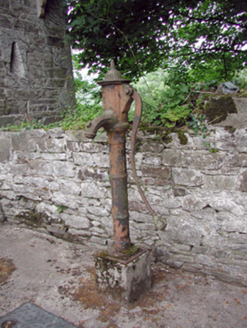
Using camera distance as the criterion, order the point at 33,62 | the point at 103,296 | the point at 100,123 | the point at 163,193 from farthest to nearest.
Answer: the point at 33,62 → the point at 163,193 → the point at 103,296 → the point at 100,123

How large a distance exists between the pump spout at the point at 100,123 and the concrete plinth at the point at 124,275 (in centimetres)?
110

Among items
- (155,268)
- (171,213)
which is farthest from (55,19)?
(155,268)

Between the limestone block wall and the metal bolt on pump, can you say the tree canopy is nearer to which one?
the limestone block wall

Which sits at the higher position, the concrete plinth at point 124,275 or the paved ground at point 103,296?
the concrete plinth at point 124,275

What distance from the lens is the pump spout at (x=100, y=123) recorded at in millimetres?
1953

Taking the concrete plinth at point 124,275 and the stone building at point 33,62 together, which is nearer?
the concrete plinth at point 124,275

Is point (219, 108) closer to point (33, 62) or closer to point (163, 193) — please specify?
point (163, 193)

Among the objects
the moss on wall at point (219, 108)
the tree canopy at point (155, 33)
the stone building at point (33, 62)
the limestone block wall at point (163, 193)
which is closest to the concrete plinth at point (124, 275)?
the limestone block wall at point (163, 193)

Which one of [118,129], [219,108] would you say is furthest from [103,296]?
[219,108]

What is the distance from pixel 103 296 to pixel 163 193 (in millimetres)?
1121

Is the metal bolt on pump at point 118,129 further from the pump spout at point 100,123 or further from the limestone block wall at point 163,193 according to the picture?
the limestone block wall at point 163,193

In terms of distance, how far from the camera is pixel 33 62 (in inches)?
189

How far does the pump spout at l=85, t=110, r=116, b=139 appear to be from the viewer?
1.95 metres

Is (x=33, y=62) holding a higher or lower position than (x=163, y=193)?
higher
